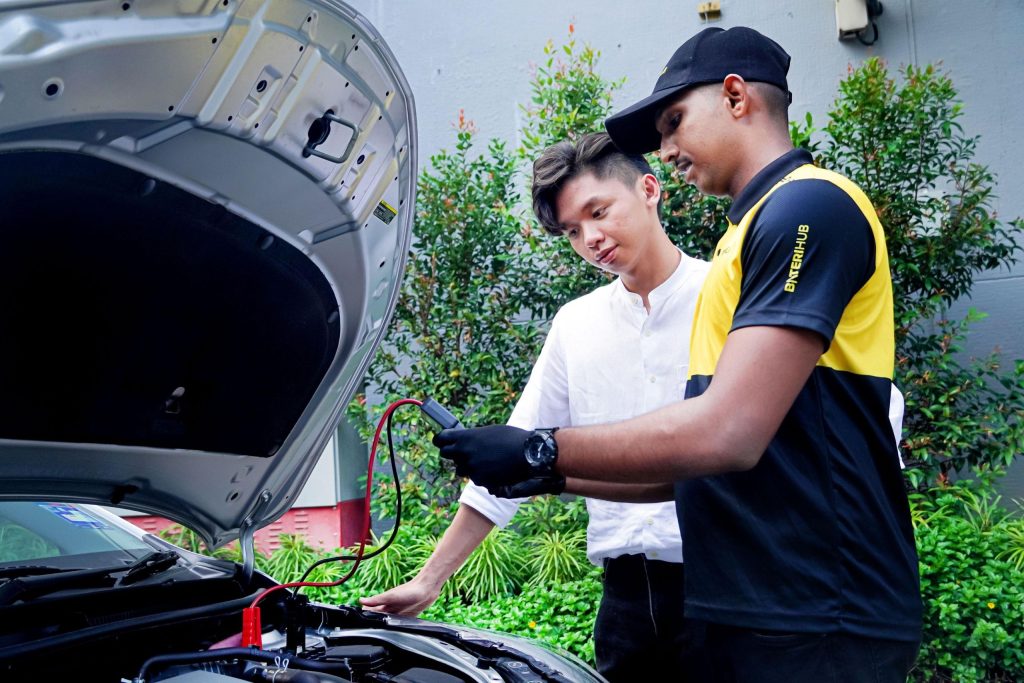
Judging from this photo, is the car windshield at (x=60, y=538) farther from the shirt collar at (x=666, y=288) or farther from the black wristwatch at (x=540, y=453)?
the shirt collar at (x=666, y=288)

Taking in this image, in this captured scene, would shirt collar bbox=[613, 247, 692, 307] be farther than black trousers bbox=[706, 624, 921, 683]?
Yes

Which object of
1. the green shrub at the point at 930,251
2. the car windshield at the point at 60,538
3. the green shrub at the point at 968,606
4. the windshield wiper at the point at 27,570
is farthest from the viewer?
the green shrub at the point at 930,251

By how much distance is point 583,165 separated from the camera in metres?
2.78

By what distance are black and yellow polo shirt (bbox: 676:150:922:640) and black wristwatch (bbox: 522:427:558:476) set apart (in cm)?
31

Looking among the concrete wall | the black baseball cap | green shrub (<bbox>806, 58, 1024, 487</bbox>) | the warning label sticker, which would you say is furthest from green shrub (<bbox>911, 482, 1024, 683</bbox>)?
the warning label sticker

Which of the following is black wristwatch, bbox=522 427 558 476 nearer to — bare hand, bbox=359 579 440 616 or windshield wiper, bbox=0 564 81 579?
bare hand, bbox=359 579 440 616

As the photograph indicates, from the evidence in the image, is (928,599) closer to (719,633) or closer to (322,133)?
(719,633)

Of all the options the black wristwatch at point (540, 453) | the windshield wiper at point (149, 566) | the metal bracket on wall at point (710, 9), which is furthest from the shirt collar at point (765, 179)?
the metal bracket on wall at point (710, 9)

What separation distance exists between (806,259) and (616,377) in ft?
3.54

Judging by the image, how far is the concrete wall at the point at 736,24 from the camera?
574cm

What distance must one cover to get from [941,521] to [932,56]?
3.20 meters

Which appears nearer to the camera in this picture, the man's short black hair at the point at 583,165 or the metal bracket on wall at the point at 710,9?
the man's short black hair at the point at 583,165

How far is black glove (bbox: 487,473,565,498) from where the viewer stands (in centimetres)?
169

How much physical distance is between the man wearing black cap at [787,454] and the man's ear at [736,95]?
0.50 feet
